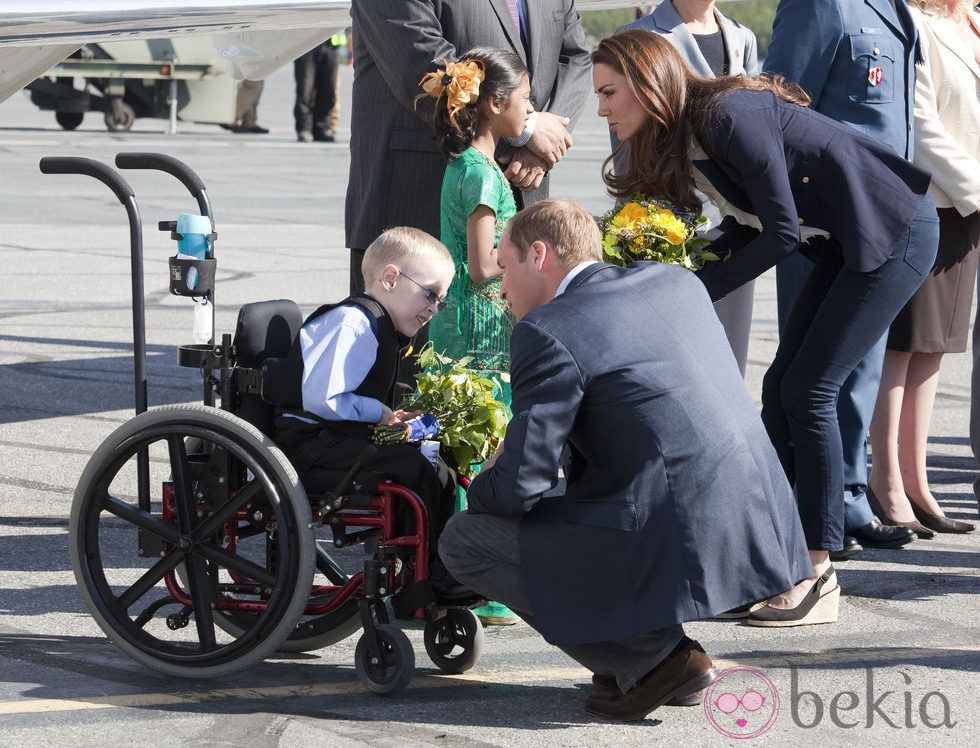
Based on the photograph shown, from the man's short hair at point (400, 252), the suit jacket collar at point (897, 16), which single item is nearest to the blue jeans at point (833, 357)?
the suit jacket collar at point (897, 16)

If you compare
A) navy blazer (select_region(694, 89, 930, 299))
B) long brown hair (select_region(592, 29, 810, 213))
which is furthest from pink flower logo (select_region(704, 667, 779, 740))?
long brown hair (select_region(592, 29, 810, 213))

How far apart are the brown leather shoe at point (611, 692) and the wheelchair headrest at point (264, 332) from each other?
1262 mm

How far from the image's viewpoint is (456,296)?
15.2 feet

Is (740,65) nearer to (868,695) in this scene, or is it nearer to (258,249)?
(868,695)

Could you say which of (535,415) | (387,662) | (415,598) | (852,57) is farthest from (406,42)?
(387,662)

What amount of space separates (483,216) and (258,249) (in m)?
8.06

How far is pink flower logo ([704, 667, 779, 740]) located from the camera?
3.67 meters

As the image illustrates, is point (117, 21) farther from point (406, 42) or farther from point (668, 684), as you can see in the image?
point (668, 684)

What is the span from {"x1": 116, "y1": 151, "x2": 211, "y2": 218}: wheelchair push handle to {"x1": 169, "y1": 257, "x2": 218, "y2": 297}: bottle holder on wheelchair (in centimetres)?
22

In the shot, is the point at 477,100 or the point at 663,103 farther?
the point at 477,100

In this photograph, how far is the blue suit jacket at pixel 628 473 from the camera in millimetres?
3449

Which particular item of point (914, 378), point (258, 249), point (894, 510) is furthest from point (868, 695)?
point (258, 249)

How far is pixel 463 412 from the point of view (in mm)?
4074

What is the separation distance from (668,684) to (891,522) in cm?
223
